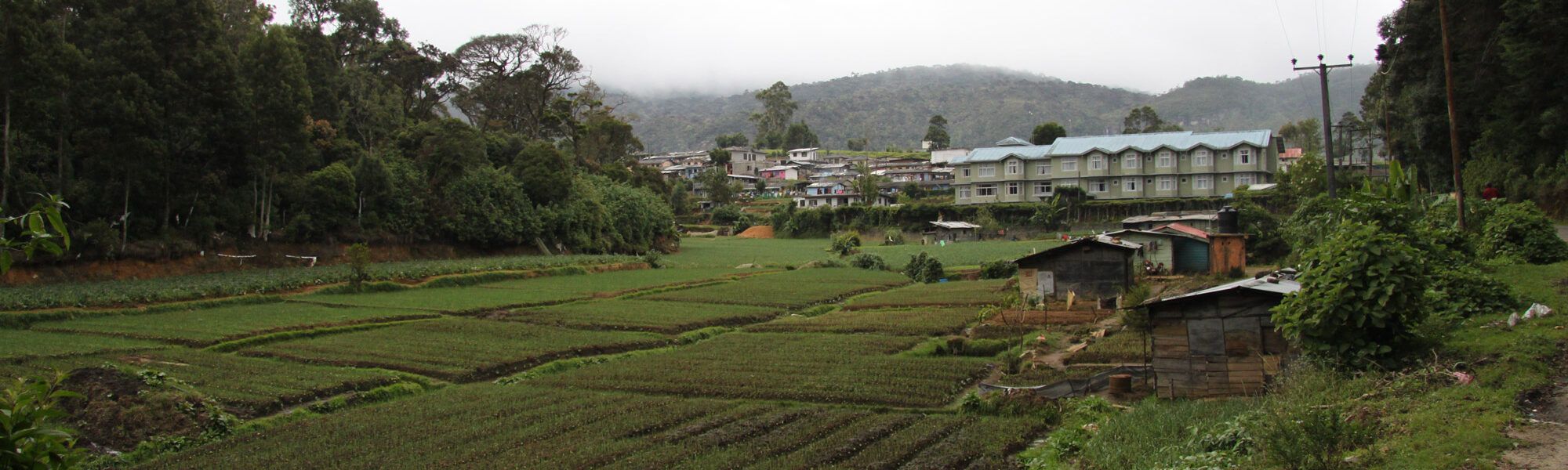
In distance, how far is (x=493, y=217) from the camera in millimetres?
52969

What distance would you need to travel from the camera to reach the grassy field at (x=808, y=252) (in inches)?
2151

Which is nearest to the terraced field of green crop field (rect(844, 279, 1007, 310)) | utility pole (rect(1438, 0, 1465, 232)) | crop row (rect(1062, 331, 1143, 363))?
green crop field (rect(844, 279, 1007, 310))

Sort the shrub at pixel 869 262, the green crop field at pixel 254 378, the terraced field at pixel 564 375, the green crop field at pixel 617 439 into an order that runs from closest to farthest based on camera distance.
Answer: the green crop field at pixel 617 439 < the terraced field at pixel 564 375 < the green crop field at pixel 254 378 < the shrub at pixel 869 262

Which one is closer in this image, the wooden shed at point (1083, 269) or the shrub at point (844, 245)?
the wooden shed at point (1083, 269)

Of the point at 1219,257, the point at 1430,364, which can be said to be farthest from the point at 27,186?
the point at 1219,257

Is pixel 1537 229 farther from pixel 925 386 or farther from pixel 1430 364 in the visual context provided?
pixel 925 386

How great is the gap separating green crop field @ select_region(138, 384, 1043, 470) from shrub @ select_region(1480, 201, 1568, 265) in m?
15.7

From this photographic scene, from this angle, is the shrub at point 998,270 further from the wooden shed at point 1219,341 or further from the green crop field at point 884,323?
the wooden shed at point 1219,341

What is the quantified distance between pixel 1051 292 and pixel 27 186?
3854 centimetres

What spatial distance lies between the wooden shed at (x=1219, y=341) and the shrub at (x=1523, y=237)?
1085 cm

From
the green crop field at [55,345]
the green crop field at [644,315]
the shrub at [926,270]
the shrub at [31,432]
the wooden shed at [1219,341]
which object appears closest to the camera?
the shrub at [31,432]

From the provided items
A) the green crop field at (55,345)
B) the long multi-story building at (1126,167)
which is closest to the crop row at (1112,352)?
the green crop field at (55,345)

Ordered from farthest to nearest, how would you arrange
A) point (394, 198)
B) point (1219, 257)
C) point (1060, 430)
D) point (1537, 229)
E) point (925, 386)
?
point (394, 198) < point (1219, 257) < point (1537, 229) < point (925, 386) < point (1060, 430)

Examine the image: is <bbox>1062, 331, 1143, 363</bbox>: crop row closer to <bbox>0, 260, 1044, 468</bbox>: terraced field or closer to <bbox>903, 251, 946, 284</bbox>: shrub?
<bbox>0, 260, 1044, 468</bbox>: terraced field
